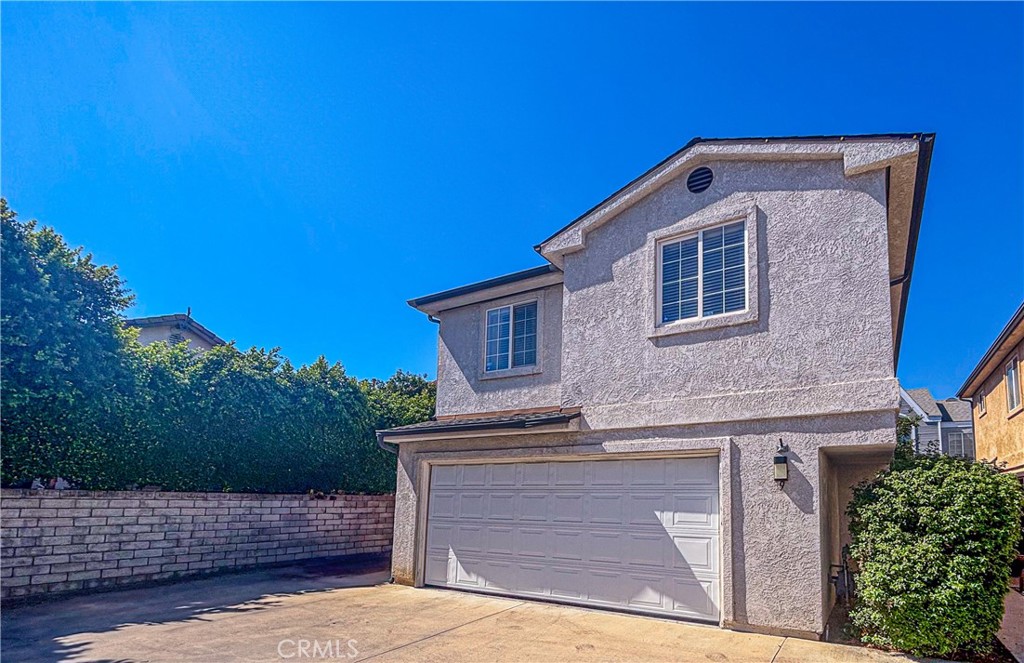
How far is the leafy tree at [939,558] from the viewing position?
22.2 ft

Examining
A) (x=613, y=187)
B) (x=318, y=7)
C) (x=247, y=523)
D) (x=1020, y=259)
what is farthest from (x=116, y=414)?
(x=1020, y=259)

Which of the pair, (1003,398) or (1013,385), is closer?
(1013,385)

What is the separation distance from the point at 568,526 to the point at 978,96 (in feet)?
37.9

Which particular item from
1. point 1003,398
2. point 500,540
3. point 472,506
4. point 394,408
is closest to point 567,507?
point 500,540

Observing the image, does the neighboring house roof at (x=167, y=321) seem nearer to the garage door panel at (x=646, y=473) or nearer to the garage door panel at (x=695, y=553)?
the garage door panel at (x=646, y=473)

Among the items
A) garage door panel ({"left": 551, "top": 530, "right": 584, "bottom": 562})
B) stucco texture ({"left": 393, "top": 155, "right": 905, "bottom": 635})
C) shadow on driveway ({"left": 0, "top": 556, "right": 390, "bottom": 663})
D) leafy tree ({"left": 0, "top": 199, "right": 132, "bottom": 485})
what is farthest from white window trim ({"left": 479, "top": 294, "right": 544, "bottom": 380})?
leafy tree ({"left": 0, "top": 199, "right": 132, "bottom": 485})

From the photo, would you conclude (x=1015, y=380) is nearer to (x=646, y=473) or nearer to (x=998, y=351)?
(x=998, y=351)

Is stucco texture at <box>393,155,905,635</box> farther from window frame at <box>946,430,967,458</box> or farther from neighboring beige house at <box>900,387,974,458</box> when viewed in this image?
window frame at <box>946,430,967,458</box>

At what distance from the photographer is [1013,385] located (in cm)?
1764

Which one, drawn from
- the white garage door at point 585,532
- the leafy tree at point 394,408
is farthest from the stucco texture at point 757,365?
the leafy tree at point 394,408

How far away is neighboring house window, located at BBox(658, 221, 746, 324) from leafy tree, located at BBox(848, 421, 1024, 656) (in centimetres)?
334

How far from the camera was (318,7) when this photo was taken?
10.2 m

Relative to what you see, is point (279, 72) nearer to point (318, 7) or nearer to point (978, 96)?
point (318, 7)

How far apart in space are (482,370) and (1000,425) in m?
17.4
